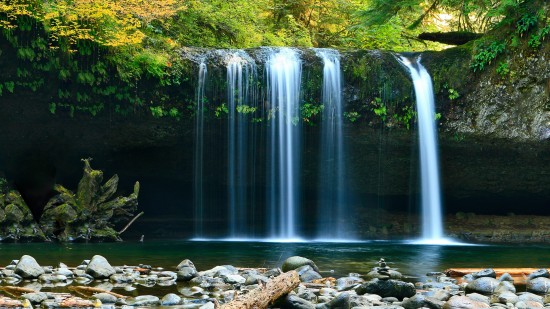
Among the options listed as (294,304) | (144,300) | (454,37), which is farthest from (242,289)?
(454,37)

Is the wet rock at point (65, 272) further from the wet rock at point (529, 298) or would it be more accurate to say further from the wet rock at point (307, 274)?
the wet rock at point (529, 298)

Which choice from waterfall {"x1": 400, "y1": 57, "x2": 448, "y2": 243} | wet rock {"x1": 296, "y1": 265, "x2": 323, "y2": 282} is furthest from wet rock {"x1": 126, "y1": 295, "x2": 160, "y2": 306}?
waterfall {"x1": 400, "y1": 57, "x2": 448, "y2": 243}

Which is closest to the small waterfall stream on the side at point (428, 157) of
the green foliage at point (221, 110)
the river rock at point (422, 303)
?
the green foliage at point (221, 110)

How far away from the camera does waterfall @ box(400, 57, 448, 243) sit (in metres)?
17.5

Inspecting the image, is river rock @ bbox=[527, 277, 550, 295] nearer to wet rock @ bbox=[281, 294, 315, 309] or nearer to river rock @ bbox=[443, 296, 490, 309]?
river rock @ bbox=[443, 296, 490, 309]

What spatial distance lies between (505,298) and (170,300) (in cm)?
362

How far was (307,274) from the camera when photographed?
8711 millimetres

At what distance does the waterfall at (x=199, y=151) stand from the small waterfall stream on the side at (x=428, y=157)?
5.45 meters

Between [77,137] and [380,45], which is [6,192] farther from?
[380,45]

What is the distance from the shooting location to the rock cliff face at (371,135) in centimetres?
1675

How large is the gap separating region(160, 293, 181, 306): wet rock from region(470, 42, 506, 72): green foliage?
41.0ft

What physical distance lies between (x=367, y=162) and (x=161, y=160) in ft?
19.1

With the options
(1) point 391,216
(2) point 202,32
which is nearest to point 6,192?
(2) point 202,32

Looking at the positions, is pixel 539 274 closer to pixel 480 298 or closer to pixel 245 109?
pixel 480 298
